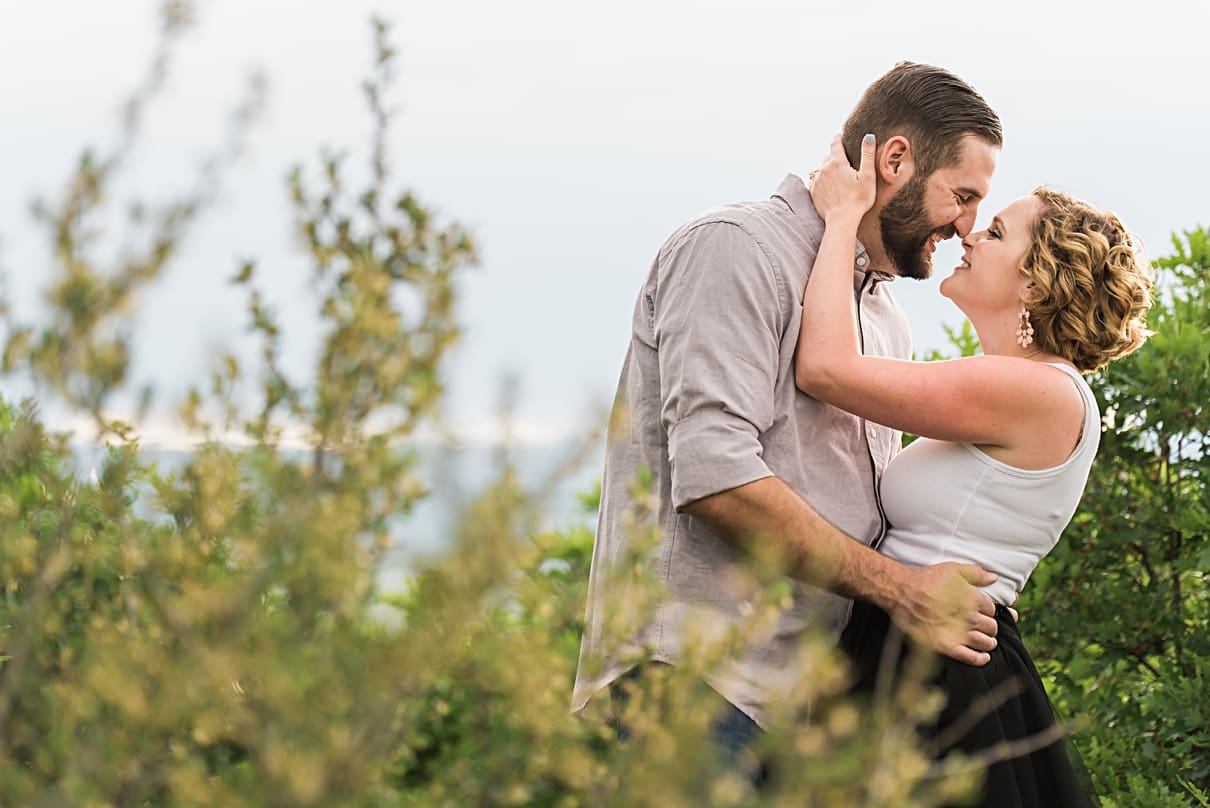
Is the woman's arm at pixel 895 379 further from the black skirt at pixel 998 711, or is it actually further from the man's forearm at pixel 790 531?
the black skirt at pixel 998 711

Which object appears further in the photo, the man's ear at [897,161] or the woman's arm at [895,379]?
the man's ear at [897,161]

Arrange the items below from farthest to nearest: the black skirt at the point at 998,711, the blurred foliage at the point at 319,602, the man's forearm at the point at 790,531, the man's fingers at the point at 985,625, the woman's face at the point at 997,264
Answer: the woman's face at the point at 997,264 < the man's fingers at the point at 985,625 < the black skirt at the point at 998,711 < the man's forearm at the point at 790,531 < the blurred foliage at the point at 319,602

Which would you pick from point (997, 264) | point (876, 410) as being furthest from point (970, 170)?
point (876, 410)

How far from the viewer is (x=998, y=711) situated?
286 cm

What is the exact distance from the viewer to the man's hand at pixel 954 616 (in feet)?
8.87

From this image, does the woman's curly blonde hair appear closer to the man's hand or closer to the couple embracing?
the couple embracing

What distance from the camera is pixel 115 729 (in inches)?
52.1

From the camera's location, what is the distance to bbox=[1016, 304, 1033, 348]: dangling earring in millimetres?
3061

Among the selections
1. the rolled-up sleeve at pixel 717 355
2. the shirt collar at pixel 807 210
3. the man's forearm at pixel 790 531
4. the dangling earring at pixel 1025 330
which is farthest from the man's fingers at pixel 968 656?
the shirt collar at pixel 807 210

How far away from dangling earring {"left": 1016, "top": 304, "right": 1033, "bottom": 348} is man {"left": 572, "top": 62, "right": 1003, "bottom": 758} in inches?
10.1

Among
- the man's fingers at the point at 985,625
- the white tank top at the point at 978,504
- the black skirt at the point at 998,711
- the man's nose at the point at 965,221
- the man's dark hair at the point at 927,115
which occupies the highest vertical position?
the man's dark hair at the point at 927,115

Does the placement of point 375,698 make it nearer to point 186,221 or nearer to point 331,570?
point 331,570

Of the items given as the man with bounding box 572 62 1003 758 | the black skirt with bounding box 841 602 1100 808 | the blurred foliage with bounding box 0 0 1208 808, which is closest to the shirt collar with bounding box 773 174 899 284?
the man with bounding box 572 62 1003 758

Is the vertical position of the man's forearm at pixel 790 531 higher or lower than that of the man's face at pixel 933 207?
lower
